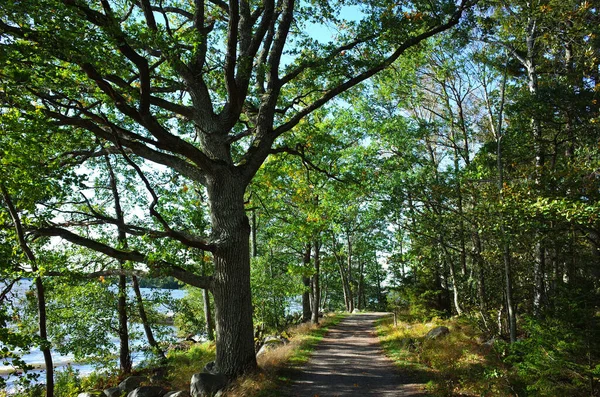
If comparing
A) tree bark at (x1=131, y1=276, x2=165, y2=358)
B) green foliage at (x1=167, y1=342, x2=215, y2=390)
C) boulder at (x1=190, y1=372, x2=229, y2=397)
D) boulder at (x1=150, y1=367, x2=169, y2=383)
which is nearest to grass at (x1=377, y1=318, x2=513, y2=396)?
boulder at (x1=190, y1=372, x2=229, y2=397)

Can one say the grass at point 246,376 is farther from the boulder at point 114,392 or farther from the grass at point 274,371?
the boulder at point 114,392

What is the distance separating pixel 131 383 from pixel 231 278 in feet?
16.2

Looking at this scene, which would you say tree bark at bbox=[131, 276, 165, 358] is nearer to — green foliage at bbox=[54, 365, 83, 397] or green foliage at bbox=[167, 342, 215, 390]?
green foliage at bbox=[167, 342, 215, 390]

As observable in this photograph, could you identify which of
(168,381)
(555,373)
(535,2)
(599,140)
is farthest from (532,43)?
(168,381)

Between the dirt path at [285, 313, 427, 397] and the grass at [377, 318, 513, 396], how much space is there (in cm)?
45

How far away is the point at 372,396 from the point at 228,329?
129 inches

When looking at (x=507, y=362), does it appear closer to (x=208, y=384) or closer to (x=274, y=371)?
(x=274, y=371)

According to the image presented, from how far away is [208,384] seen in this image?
7.04 m

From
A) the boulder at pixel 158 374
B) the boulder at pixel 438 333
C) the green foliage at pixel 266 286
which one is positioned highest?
the green foliage at pixel 266 286

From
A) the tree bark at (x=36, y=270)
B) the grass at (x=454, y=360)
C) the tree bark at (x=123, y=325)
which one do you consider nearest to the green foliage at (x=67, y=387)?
the tree bark at (x=123, y=325)

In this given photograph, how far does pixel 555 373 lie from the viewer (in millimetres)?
5594

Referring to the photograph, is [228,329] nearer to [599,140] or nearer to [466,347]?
[466,347]

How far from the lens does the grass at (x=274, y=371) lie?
6975mm

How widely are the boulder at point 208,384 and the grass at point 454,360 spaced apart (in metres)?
4.24
